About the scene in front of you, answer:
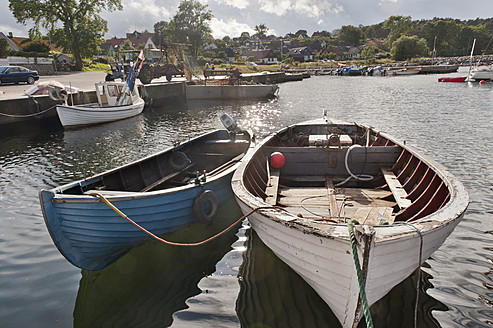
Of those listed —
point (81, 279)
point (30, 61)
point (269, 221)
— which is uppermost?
point (30, 61)

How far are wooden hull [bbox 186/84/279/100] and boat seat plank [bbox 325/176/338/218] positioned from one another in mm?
29239

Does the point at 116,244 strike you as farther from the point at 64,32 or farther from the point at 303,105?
the point at 64,32

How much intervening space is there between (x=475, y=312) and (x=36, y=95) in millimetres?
25759

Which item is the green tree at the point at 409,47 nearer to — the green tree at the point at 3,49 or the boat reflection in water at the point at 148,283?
the green tree at the point at 3,49

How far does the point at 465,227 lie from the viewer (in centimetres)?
720

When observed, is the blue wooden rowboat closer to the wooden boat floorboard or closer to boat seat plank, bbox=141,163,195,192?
boat seat plank, bbox=141,163,195,192

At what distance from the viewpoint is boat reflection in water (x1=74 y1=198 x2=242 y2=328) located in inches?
193

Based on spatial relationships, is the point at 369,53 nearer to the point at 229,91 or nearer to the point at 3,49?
the point at 229,91

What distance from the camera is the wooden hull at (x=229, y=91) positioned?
35.6m

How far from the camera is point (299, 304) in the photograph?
4918 millimetres

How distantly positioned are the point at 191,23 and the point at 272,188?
83829 millimetres

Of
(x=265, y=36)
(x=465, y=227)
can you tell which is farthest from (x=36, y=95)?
(x=265, y=36)

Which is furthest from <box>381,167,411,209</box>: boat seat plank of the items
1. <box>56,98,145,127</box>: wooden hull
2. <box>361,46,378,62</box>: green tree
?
<box>361,46,378,62</box>: green tree

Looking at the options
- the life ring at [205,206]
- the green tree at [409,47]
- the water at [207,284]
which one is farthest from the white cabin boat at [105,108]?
the green tree at [409,47]
